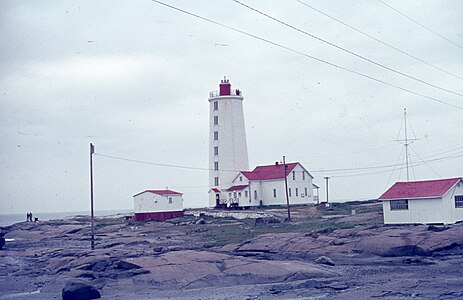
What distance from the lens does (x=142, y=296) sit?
2259 cm

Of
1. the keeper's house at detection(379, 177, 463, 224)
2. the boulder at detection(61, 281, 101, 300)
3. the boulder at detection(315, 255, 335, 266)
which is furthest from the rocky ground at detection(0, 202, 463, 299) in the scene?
the keeper's house at detection(379, 177, 463, 224)

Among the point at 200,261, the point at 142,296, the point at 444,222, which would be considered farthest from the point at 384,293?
the point at 444,222

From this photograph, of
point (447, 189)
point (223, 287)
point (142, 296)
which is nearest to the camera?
point (142, 296)

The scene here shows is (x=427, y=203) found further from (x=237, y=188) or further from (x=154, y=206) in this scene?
(x=237, y=188)

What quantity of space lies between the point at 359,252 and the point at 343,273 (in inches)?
230

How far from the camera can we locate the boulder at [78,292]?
70.5ft

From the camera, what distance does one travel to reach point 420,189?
39.8 m

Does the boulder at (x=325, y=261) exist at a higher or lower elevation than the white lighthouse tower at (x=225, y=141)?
lower

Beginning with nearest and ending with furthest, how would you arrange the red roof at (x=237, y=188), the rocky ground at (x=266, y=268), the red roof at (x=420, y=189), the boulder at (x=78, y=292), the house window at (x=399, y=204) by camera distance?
the boulder at (x=78, y=292)
the rocky ground at (x=266, y=268)
the red roof at (x=420, y=189)
the house window at (x=399, y=204)
the red roof at (x=237, y=188)

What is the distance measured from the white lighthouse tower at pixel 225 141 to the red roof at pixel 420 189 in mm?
31805

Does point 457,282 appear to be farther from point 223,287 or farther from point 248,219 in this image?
point 248,219

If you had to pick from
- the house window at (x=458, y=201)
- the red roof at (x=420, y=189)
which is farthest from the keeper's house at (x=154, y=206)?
the house window at (x=458, y=201)

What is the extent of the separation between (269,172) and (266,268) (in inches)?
1848

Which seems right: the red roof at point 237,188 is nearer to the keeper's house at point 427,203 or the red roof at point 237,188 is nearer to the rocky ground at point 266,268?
the rocky ground at point 266,268
